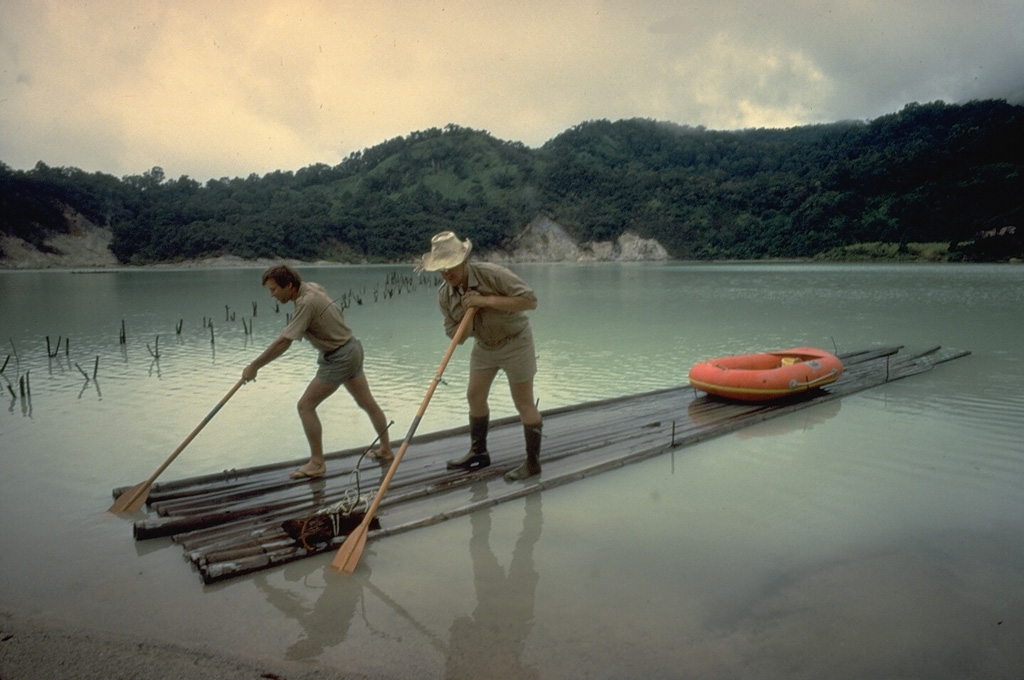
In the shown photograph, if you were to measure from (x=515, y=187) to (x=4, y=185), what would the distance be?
8191 cm

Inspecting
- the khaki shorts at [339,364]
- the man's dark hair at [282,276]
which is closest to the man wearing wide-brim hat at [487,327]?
the khaki shorts at [339,364]

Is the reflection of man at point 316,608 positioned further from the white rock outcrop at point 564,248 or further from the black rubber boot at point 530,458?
the white rock outcrop at point 564,248

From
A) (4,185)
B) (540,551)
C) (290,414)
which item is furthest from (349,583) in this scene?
(4,185)

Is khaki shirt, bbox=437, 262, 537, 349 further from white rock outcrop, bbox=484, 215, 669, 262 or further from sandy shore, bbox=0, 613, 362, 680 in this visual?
white rock outcrop, bbox=484, 215, 669, 262

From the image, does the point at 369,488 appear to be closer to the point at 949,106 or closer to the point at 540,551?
the point at 540,551

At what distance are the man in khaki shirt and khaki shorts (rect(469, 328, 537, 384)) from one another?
1.12 m

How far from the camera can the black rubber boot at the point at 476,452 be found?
18.3ft

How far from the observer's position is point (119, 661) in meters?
3.07

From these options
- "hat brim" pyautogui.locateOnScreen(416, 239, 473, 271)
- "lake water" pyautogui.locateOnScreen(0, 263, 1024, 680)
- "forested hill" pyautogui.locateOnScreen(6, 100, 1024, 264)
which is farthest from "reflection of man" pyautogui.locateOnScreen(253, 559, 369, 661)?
"forested hill" pyautogui.locateOnScreen(6, 100, 1024, 264)

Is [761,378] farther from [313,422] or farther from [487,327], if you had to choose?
[313,422]

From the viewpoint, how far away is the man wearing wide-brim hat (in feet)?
15.5

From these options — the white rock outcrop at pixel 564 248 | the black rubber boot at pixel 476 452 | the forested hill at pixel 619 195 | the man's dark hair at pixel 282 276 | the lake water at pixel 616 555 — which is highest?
the forested hill at pixel 619 195

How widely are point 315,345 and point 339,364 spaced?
0.25m

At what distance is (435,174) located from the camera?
140875 millimetres
